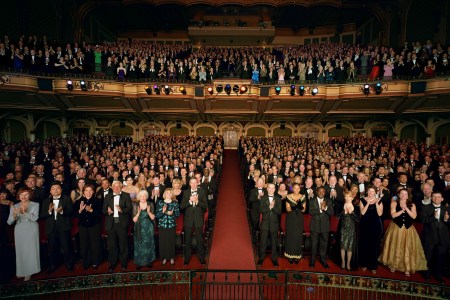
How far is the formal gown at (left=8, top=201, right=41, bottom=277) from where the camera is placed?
421 cm

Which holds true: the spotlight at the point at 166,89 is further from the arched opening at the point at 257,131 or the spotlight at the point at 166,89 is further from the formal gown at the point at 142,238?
the formal gown at the point at 142,238

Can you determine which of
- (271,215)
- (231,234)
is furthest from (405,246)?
(231,234)

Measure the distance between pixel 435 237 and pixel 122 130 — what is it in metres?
20.4

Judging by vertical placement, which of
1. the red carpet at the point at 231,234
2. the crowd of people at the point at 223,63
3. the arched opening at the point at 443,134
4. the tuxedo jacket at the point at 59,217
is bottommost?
the red carpet at the point at 231,234

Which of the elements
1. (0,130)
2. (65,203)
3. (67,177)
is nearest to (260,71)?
(67,177)

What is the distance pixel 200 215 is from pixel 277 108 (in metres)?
12.6

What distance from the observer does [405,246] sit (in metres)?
4.38

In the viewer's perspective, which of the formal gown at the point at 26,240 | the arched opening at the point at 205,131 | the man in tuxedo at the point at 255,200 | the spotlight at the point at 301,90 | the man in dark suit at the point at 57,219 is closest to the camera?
the formal gown at the point at 26,240

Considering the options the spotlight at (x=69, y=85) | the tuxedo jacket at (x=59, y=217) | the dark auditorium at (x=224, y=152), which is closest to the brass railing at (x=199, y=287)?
the dark auditorium at (x=224, y=152)

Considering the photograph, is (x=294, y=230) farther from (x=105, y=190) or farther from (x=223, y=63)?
(x=223, y=63)

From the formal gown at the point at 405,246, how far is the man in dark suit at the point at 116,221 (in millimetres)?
4903

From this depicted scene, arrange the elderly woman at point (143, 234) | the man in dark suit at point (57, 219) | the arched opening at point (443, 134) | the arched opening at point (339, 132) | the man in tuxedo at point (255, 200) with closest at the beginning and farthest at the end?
the man in dark suit at point (57, 219)
the elderly woman at point (143, 234)
the man in tuxedo at point (255, 200)
the arched opening at point (443, 134)
the arched opening at point (339, 132)

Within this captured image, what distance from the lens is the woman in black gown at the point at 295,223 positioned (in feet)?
15.8

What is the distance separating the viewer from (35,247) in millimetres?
4324
